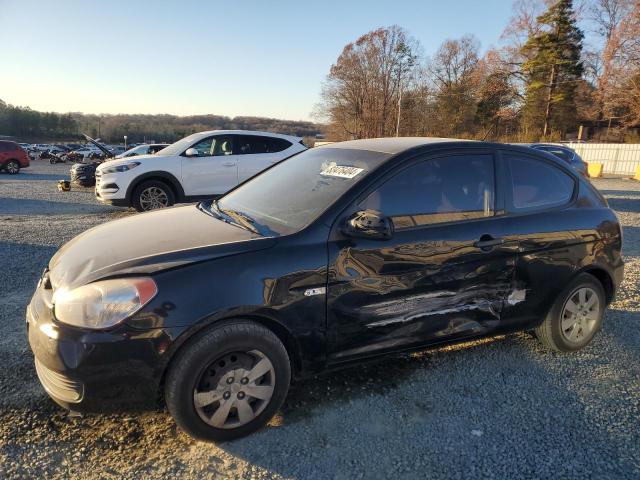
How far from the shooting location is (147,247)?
2598 millimetres

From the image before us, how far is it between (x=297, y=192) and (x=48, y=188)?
16.6m

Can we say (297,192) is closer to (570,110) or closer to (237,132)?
(237,132)

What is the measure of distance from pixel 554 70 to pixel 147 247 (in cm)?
4769

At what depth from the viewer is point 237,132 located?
9602 mm

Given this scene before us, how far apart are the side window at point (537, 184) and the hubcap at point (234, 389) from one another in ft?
7.13

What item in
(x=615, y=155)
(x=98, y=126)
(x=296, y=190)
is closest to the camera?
(x=296, y=190)

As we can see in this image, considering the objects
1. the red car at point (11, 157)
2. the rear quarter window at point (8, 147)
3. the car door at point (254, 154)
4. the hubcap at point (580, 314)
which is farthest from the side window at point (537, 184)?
the rear quarter window at point (8, 147)

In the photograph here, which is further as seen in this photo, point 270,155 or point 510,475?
point 270,155

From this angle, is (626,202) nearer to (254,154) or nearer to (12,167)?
(254,154)

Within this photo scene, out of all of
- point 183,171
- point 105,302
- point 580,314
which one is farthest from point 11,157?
point 580,314

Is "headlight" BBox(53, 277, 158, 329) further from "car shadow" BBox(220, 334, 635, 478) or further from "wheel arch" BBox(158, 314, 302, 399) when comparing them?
"car shadow" BBox(220, 334, 635, 478)

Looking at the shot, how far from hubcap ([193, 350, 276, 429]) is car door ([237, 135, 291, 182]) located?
716cm

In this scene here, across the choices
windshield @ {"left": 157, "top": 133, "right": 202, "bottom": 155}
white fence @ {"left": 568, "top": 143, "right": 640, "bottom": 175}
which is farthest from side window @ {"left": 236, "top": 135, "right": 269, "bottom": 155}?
white fence @ {"left": 568, "top": 143, "right": 640, "bottom": 175}

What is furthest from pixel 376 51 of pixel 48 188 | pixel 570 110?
pixel 48 188
